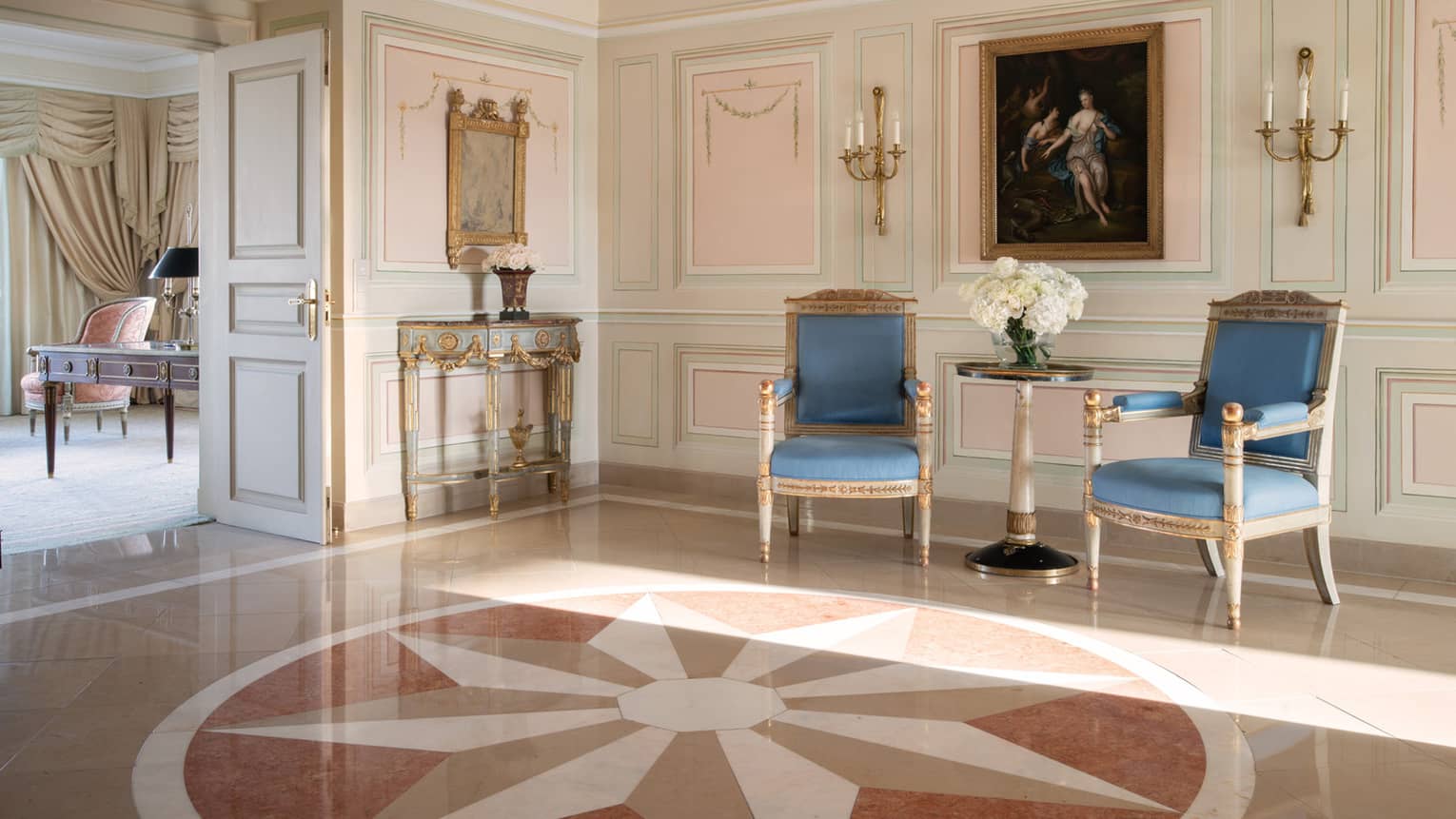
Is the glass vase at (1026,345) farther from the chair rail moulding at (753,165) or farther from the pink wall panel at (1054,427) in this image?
the chair rail moulding at (753,165)

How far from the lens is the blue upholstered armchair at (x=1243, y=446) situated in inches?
149

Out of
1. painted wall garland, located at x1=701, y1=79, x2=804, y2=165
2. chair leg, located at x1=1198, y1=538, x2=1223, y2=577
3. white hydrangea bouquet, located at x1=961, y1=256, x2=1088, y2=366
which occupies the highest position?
painted wall garland, located at x1=701, y1=79, x2=804, y2=165

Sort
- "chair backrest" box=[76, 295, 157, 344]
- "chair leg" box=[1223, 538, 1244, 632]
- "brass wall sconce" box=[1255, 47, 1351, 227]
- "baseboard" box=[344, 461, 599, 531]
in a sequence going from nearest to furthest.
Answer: "chair leg" box=[1223, 538, 1244, 632] < "brass wall sconce" box=[1255, 47, 1351, 227] < "baseboard" box=[344, 461, 599, 531] < "chair backrest" box=[76, 295, 157, 344]

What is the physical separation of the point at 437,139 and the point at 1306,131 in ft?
12.4

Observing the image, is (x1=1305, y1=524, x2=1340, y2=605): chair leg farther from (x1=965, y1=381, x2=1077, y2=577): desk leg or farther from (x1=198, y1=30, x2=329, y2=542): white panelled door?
(x1=198, y1=30, x2=329, y2=542): white panelled door

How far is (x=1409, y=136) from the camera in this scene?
14.5 ft

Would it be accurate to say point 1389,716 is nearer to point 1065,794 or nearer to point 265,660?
point 1065,794

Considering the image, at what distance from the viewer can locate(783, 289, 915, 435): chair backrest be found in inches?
200

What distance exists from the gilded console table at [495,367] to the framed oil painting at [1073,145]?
215 cm

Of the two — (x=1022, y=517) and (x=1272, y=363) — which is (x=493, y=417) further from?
(x=1272, y=363)

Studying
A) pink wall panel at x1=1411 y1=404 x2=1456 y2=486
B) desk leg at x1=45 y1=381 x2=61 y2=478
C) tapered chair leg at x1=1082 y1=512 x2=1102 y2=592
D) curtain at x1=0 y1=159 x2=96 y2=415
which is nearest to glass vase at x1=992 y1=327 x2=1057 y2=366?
tapered chair leg at x1=1082 y1=512 x2=1102 y2=592

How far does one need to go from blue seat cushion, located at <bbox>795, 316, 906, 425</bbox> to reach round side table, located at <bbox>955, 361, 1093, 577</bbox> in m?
0.48

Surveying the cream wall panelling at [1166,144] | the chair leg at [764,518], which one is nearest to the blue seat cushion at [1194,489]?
the cream wall panelling at [1166,144]

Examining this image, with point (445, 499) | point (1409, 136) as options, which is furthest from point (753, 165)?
point (1409, 136)
